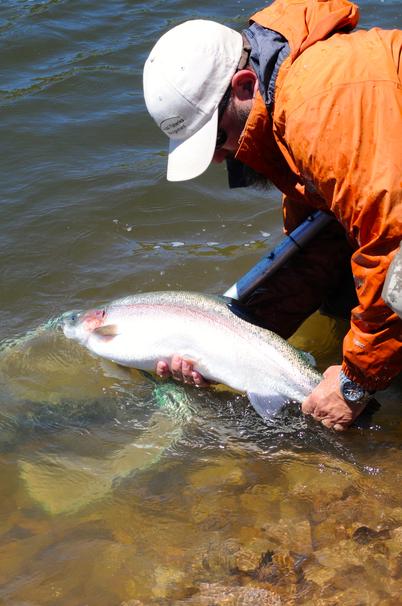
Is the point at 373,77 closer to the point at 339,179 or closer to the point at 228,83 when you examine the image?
the point at 339,179

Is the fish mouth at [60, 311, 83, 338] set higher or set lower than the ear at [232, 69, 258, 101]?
lower

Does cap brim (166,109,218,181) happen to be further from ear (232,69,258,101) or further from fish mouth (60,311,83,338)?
fish mouth (60,311,83,338)

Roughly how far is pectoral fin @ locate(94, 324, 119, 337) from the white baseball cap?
1281 millimetres

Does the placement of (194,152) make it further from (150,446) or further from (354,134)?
(150,446)

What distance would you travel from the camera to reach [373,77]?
3170 millimetres

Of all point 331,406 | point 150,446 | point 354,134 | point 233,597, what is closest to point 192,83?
point 354,134

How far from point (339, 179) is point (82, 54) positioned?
8.16m

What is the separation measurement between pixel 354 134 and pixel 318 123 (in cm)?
15

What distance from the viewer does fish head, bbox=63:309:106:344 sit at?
5.15 m

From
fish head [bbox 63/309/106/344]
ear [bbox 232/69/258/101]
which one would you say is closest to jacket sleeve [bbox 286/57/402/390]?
ear [bbox 232/69/258/101]

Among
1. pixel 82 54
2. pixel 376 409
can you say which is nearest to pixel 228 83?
pixel 376 409

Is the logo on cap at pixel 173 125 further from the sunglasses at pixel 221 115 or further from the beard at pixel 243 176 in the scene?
the beard at pixel 243 176

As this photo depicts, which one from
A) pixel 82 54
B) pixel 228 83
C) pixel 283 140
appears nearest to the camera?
pixel 283 140

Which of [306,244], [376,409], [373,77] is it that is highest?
[373,77]
